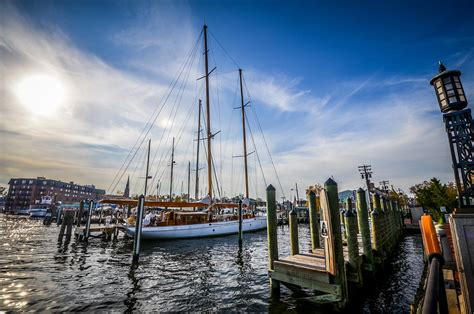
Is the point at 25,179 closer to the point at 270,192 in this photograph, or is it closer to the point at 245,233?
the point at 245,233

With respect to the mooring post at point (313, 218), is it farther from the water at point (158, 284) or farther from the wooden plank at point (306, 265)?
the wooden plank at point (306, 265)

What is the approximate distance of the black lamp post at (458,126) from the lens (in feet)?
16.0

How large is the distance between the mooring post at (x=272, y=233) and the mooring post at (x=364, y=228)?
342 cm

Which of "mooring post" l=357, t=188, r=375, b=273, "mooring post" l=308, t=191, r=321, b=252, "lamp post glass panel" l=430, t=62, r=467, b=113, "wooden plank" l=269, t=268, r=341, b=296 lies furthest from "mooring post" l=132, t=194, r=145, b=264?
"lamp post glass panel" l=430, t=62, r=467, b=113

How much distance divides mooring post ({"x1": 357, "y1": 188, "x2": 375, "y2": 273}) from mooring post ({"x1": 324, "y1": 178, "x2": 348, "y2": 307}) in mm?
2654

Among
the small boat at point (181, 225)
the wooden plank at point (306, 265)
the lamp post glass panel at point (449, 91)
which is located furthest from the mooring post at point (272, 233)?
the small boat at point (181, 225)

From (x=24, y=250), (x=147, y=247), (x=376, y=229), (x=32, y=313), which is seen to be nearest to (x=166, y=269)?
(x=32, y=313)

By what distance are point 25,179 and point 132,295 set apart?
156 metres

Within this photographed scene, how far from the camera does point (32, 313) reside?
651 centimetres

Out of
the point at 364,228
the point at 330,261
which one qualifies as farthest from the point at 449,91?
the point at 330,261

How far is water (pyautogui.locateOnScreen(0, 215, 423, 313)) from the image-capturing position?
7.00 m

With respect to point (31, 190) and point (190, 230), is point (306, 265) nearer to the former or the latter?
point (190, 230)

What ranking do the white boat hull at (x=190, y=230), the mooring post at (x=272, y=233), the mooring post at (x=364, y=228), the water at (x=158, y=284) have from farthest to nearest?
the white boat hull at (x=190, y=230) → the mooring post at (x=364, y=228) → the mooring post at (x=272, y=233) → the water at (x=158, y=284)

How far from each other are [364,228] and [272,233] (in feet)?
12.1
